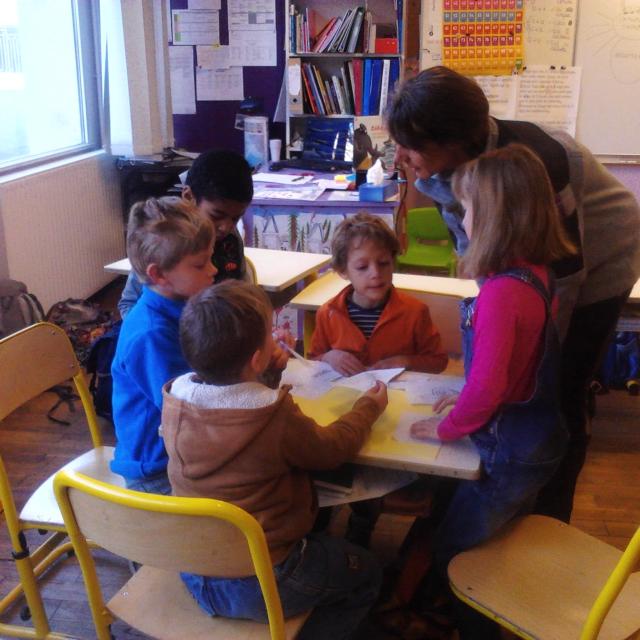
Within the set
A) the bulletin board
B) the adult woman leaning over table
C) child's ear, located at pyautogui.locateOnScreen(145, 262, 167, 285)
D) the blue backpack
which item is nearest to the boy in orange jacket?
the adult woman leaning over table

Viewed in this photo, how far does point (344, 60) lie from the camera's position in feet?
16.4

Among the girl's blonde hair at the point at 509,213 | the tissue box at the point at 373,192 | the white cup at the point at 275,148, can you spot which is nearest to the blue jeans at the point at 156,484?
the girl's blonde hair at the point at 509,213

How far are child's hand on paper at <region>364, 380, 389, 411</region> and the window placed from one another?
3027mm

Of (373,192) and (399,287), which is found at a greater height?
(373,192)

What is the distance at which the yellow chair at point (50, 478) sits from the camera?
172 cm

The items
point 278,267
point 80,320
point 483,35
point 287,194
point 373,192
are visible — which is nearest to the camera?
point 278,267

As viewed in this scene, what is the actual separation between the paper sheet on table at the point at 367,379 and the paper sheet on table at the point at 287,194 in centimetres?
202

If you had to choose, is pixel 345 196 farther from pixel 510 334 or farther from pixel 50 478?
pixel 510 334

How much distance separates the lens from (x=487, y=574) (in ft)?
4.90

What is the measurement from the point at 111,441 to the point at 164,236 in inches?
63.7

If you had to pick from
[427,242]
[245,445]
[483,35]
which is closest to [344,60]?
[483,35]

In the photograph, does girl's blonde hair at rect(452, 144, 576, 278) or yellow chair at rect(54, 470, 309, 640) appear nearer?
yellow chair at rect(54, 470, 309, 640)

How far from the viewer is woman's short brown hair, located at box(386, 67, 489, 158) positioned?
5.46ft

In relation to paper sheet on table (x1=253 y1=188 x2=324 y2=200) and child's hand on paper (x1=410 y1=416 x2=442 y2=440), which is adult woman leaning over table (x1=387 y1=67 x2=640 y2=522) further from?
paper sheet on table (x1=253 y1=188 x2=324 y2=200)
